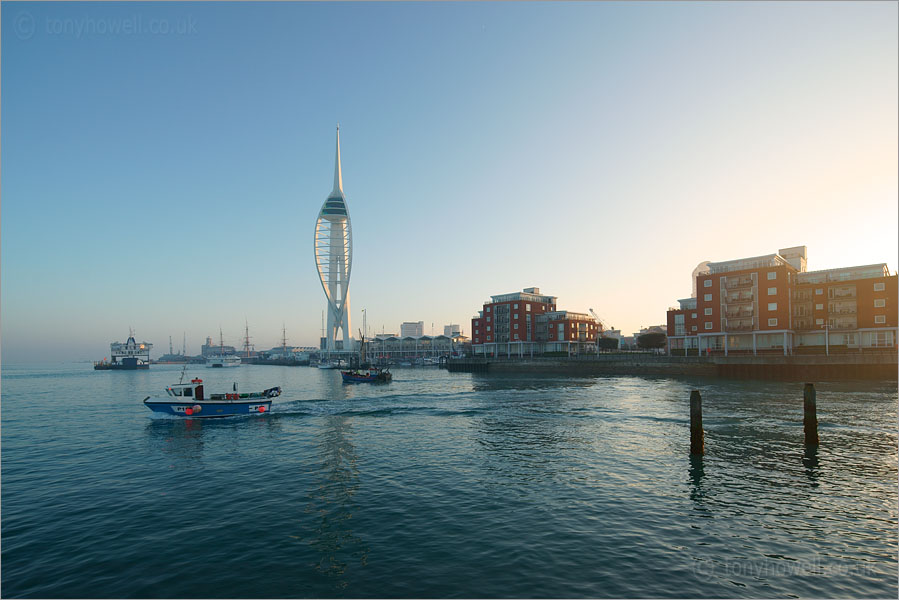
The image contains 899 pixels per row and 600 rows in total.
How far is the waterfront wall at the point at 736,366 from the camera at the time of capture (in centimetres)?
7469

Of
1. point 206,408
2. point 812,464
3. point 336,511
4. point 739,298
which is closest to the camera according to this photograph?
point 336,511

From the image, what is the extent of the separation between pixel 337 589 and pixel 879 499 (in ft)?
74.9

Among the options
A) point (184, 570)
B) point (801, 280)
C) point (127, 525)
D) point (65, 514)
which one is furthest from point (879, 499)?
point (801, 280)

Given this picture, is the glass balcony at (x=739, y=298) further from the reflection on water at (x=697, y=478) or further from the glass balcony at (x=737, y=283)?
the reflection on water at (x=697, y=478)

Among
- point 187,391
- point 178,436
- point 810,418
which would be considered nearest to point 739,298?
point 810,418

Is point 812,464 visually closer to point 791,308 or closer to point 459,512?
point 459,512

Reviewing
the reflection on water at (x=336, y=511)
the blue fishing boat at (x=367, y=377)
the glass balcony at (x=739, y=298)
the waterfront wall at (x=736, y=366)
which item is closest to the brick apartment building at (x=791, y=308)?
the glass balcony at (x=739, y=298)

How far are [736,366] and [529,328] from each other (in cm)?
6875

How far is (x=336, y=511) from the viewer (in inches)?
744

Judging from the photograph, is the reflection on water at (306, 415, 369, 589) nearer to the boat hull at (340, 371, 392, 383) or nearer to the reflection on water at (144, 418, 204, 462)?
the reflection on water at (144, 418, 204, 462)

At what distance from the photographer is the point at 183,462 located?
28.5 meters

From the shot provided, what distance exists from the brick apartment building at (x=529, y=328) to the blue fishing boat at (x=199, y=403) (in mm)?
107763

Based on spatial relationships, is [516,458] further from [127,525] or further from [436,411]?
[436,411]

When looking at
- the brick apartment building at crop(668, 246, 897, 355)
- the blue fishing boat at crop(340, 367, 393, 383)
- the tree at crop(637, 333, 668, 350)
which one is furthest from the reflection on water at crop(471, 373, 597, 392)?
the tree at crop(637, 333, 668, 350)
